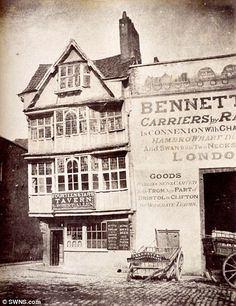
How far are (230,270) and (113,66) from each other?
2351 mm

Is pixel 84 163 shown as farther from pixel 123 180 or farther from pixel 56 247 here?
pixel 56 247

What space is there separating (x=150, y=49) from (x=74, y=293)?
2.54 metres

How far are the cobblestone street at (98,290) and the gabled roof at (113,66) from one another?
205cm

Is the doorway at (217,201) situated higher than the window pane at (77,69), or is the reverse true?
the window pane at (77,69)

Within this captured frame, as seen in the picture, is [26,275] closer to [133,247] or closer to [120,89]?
[133,247]

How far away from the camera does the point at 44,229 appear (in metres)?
4.58

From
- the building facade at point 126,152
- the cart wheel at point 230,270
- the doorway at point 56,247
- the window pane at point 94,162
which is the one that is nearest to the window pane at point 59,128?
the building facade at point 126,152

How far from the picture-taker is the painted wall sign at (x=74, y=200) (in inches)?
180

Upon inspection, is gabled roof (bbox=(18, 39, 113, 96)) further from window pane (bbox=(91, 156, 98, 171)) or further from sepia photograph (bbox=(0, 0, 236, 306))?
window pane (bbox=(91, 156, 98, 171))

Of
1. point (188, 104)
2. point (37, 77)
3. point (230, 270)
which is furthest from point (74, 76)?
point (230, 270)

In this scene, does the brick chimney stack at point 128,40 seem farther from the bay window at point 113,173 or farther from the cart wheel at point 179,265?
the cart wheel at point 179,265

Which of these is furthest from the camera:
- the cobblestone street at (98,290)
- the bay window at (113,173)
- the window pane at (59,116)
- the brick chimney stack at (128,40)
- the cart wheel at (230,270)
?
the window pane at (59,116)

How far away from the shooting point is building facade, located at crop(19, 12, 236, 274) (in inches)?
170

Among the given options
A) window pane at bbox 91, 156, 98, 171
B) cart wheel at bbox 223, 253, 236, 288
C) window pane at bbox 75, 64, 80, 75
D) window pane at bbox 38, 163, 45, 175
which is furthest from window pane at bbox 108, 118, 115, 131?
cart wheel at bbox 223, 253, 236, 288
